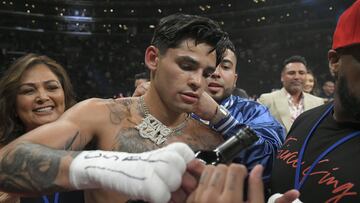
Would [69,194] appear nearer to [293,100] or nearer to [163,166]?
[163,166]

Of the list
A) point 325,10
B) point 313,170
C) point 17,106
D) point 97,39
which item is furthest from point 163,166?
point 97,39

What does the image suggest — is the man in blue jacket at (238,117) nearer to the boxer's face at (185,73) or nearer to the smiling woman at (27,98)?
the boxer's face at (185,73)

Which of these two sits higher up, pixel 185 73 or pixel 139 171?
pixel 185 73

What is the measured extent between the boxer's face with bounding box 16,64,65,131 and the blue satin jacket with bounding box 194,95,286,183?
0.88m

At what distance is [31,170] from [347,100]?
1.09 metres

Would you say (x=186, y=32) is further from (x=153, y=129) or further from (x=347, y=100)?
(x=347, y=100)

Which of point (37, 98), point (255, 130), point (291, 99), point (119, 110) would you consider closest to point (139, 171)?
point (119, 110)

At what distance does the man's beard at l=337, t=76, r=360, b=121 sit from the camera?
1377mm

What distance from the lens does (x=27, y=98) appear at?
79.4 inches

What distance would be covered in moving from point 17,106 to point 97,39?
17.0 m

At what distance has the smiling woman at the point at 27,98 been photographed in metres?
2.01

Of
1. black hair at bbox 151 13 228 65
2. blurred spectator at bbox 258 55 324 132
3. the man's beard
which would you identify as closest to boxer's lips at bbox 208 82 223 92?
black hair at bbox 151 13 228 65

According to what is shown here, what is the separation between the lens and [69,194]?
184 cm

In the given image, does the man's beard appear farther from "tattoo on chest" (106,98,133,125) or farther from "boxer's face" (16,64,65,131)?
"boxer's face" (16,64,65,131)
